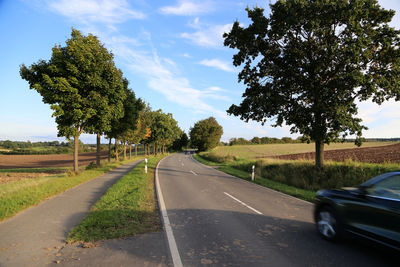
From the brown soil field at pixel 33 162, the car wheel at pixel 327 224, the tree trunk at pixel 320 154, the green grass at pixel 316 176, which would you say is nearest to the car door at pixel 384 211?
the car wheel at pixel 327 224

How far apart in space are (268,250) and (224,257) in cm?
92

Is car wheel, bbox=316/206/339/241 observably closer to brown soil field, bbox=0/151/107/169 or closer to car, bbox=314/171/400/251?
Result: car, bbox=314/171/400/251

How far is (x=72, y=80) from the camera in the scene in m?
13.2

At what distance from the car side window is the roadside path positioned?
5.94 meters

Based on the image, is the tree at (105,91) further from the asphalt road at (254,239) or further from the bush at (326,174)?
the bush at (326,174)

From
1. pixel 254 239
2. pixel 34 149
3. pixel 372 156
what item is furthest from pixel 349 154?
pixel 34 149

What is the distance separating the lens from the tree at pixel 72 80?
514 inches

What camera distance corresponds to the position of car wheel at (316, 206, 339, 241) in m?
4.38

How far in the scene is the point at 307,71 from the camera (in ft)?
42.7

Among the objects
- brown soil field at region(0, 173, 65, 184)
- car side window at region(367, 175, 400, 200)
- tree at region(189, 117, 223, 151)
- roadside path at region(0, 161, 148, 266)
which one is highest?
tree at region(189, 117, 223, 151)

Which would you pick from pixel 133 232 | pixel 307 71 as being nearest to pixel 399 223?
pixel 133 232

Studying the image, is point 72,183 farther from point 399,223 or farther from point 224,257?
point 399,223

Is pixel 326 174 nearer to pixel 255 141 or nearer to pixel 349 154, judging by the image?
pixel 349 154

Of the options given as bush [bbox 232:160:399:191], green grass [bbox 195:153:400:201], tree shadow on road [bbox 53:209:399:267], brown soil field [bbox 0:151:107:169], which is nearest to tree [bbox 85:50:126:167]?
green grass [bbox 195:153:400:201]
